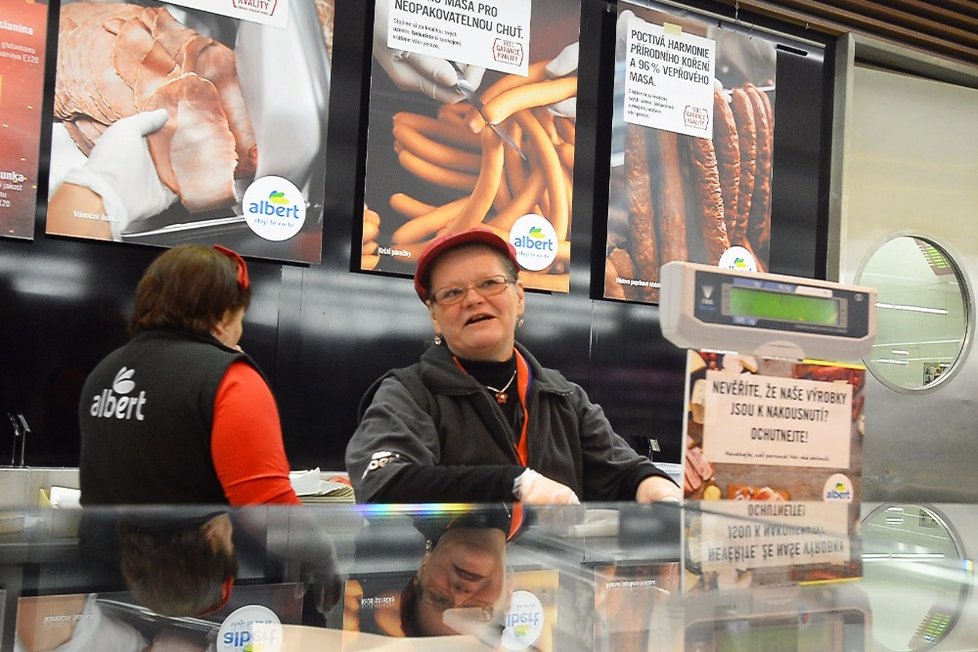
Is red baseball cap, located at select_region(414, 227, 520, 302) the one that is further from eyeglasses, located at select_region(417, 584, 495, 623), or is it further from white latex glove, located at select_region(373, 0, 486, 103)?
white latex glove, located at select_region(373, 0, 486, 103)

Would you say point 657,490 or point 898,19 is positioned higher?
point 898,19

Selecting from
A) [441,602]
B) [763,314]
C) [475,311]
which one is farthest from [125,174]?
[441,602]

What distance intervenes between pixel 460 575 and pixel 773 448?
54cm

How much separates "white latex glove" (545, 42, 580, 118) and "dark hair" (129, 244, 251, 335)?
254cm

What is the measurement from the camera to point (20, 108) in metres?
3.29

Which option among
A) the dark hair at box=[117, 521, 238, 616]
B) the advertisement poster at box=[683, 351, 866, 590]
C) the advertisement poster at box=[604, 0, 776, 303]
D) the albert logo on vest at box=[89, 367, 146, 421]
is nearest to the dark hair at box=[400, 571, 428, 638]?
the dark hair at box=[117, 521, 238, 616]

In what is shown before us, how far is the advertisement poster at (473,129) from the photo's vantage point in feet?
12.8

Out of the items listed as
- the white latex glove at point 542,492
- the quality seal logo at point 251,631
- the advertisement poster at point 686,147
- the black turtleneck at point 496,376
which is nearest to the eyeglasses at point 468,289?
the black turtleneck at point 496,376

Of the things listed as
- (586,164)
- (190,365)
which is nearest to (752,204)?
(586,164)

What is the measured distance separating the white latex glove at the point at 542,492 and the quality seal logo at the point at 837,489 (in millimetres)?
368

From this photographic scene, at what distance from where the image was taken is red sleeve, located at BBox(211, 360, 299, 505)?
69.1 inches

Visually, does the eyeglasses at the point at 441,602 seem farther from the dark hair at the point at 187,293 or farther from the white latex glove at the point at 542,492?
the dark hair at the point at 187,293

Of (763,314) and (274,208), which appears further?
(274,208)

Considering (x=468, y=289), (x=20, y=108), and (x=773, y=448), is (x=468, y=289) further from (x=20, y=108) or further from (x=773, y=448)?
(x=20, y=108)
